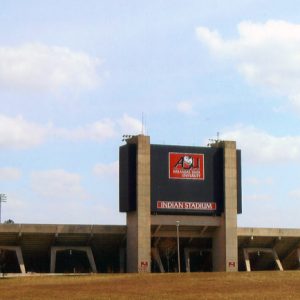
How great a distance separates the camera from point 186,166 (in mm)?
102125

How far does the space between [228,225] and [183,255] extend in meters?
9.69

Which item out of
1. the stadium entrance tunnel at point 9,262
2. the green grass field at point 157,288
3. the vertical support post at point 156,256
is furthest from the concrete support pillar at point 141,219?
the green grass field at point 157,288

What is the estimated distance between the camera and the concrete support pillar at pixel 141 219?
325 feet

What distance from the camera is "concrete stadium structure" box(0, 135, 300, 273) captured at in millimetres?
99812

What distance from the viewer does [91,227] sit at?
10188 cm

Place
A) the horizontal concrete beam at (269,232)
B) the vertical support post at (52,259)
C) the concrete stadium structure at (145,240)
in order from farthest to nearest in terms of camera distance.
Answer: the horizontal concrete beam at (269,232) < the vertical support post at (52,259) < the concrete stadium structure at (145,240)

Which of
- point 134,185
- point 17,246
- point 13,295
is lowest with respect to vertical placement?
point 13,295

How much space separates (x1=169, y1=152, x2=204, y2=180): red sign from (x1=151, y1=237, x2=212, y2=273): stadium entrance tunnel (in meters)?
9.58

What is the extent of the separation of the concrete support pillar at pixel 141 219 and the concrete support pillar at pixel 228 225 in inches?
415

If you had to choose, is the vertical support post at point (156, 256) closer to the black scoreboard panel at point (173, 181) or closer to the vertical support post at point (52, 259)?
the black scoreboard panel at point (173, 181)

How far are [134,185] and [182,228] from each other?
8848 millimetres

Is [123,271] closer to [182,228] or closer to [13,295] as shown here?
[182,228]

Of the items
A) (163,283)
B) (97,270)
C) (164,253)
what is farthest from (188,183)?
(163,283)

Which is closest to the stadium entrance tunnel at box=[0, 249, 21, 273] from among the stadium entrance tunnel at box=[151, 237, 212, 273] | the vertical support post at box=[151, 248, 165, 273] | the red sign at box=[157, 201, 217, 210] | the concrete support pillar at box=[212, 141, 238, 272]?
the vertical support post at box=[151, 248, 165, 273]
